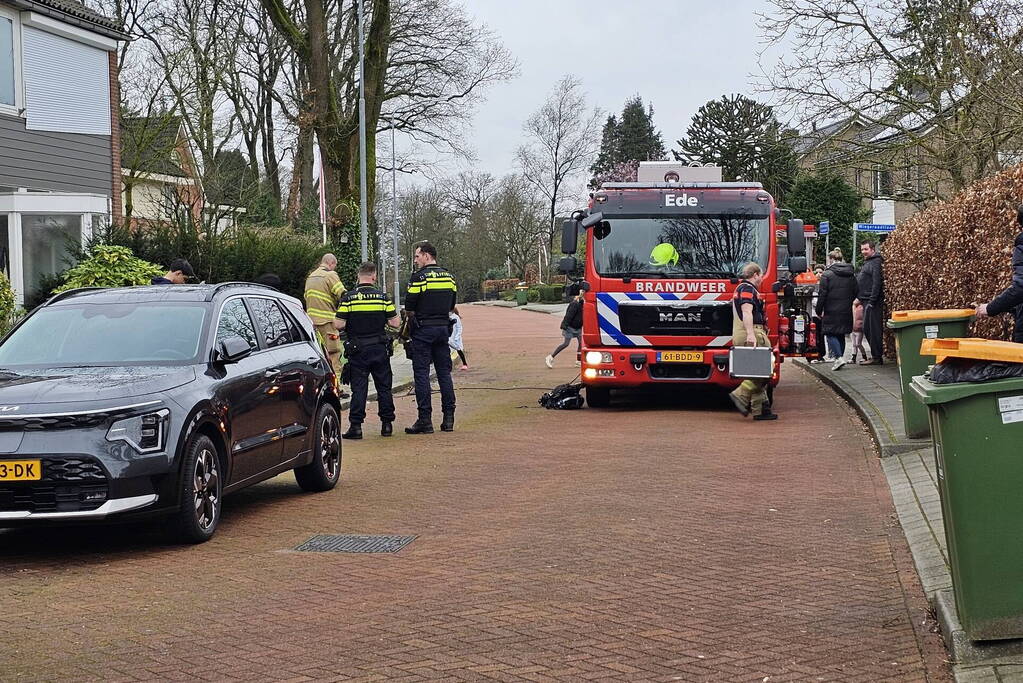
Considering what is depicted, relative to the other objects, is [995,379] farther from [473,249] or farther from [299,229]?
[473,249]

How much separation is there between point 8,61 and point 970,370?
69.1ft

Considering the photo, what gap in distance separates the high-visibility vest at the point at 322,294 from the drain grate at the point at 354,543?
8648mm

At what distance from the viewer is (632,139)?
95.2 meters

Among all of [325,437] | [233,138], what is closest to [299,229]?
[233,138]

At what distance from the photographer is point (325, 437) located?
9.99 m

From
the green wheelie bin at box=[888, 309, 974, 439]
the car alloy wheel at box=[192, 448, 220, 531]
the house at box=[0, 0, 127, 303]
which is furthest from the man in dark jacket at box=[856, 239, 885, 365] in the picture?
the car alloy wheel at box=[192, 448, 220, 531]

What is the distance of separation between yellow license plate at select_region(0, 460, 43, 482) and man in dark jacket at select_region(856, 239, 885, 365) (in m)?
15.0

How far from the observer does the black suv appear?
23.4 ft

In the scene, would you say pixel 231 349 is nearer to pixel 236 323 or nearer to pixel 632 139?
pixel 236 323

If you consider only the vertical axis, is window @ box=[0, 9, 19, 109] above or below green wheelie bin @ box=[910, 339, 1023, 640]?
above

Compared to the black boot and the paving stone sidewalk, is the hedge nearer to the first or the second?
the paving stone sidewalk

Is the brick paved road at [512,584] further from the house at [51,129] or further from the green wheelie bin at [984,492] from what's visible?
the house at [51,129]

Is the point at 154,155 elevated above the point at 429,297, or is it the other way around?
the point at 154,155

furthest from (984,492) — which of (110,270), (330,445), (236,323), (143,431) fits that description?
(110,270)
